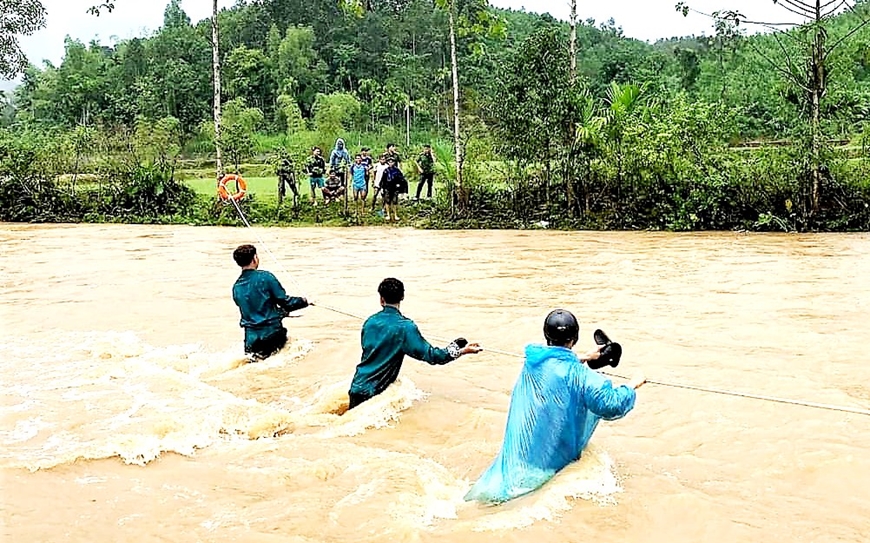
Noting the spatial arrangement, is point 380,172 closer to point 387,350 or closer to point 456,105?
point 456,105

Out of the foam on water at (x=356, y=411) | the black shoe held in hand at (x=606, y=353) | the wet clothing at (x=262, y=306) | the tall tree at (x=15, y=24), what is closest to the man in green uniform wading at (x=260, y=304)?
the wet clothing at (x=262, y=306)

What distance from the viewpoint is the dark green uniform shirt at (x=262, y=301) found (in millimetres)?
7957

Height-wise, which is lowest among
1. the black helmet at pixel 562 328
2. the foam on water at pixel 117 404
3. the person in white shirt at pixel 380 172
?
the foam on water at pixel 117 404

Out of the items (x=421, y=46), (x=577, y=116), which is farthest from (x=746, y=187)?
(x=421, y=46)

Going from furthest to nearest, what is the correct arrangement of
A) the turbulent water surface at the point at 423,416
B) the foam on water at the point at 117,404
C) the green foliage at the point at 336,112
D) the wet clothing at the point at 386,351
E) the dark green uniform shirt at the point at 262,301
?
1. the green foliage at the point at 336,112
2. the dark green uniform shirt at the point at 262,301
3. the wet clothing at the point at 386,351
4. the foam on water at the point at 117,404
5. the turbulent water surface at the point at 423,416

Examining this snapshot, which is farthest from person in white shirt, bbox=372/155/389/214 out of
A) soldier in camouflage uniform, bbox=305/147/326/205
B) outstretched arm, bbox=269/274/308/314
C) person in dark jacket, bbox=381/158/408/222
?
outstretched arm, bbox=269/274/308/314

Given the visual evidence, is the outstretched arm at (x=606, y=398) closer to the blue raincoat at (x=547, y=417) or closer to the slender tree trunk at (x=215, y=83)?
the blue raincoat at (x=547, y=417)

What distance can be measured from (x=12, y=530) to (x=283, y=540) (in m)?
1.45

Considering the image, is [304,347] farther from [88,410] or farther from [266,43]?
[266,43]

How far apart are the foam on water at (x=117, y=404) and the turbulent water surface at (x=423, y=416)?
3cm

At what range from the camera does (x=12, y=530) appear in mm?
4738

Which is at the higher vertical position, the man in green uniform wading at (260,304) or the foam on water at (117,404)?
the man in green uniform wading at (260,304)

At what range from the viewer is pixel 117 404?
729 cm

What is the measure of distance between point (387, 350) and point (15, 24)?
26.7 metres
